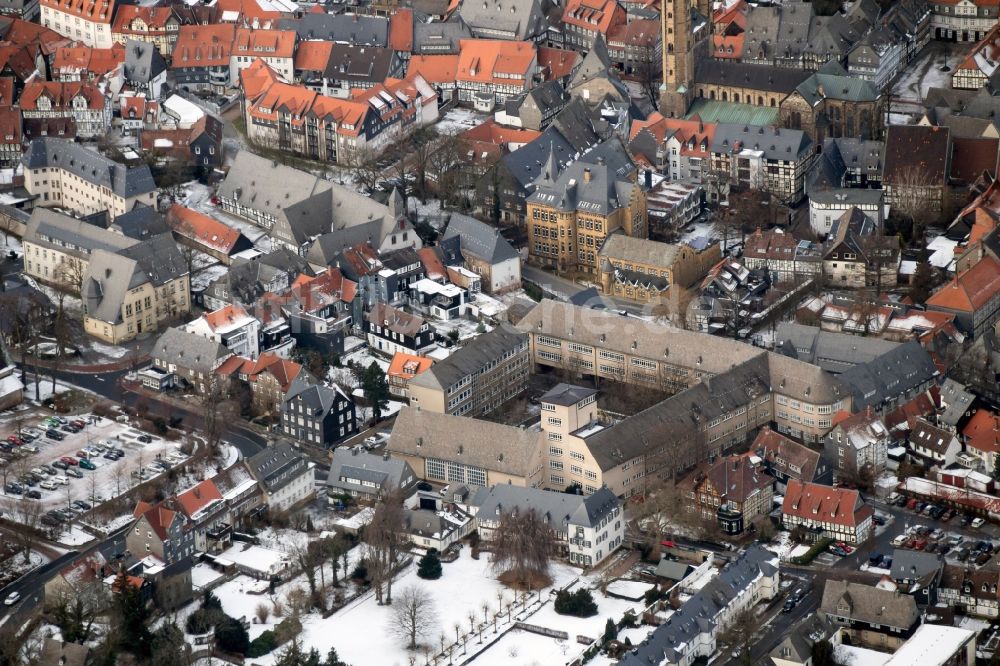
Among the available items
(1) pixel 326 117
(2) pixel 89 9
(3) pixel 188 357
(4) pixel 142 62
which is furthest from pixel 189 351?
(2) pixel 89 9

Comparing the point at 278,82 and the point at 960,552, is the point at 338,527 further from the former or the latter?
the point at 278,82

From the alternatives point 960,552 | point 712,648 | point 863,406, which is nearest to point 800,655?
point 712,648

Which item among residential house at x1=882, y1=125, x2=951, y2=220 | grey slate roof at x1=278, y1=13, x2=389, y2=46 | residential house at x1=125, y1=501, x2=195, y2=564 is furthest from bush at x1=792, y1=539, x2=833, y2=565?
grey slate roof at x1=278, y1=13, x2=389, y2=46

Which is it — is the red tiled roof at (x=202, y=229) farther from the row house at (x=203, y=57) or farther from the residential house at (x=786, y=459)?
the residential house at (x=786, y=459)

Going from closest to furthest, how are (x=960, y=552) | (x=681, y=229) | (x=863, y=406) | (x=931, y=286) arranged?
1. (x=960, y=552)
2. (x=863, y=406)
3. (x=931, y=286)
4. (x=681, y=229)

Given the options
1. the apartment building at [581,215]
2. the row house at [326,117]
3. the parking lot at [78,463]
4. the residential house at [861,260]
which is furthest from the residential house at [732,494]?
the row house at [326,117]
